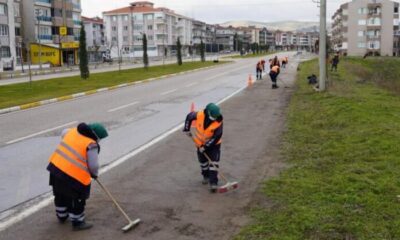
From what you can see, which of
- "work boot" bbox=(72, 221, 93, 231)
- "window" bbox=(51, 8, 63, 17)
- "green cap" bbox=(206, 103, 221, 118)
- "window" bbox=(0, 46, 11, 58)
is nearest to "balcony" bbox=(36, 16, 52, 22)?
"window" bbox=(51, 8, 63, 17)

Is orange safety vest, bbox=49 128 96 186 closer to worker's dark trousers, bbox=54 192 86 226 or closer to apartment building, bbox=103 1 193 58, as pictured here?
worker's dark trousers, bbox=54 192 86 226

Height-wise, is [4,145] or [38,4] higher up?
[38,4]

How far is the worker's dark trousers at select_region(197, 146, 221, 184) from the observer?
6.90 metres

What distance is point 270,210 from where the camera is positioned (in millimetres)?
5805

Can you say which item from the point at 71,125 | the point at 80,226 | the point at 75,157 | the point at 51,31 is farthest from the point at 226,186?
the point at 51,31

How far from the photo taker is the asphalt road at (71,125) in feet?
24.3

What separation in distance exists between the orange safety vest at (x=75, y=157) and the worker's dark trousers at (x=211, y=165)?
6.65ft

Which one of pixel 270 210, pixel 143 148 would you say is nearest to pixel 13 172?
pixel 143 148

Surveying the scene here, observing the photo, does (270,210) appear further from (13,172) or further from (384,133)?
(384,133)

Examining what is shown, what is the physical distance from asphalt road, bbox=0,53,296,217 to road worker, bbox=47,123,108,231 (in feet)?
3.45

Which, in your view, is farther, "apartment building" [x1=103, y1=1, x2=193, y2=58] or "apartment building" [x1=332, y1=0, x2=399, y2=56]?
"apartment building" [x1=103, y1=1, x2=193, y2=58]

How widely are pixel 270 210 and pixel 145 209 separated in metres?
1.49

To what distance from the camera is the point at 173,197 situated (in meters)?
6.55

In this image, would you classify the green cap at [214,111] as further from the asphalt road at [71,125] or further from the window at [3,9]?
the window at [3,9]
